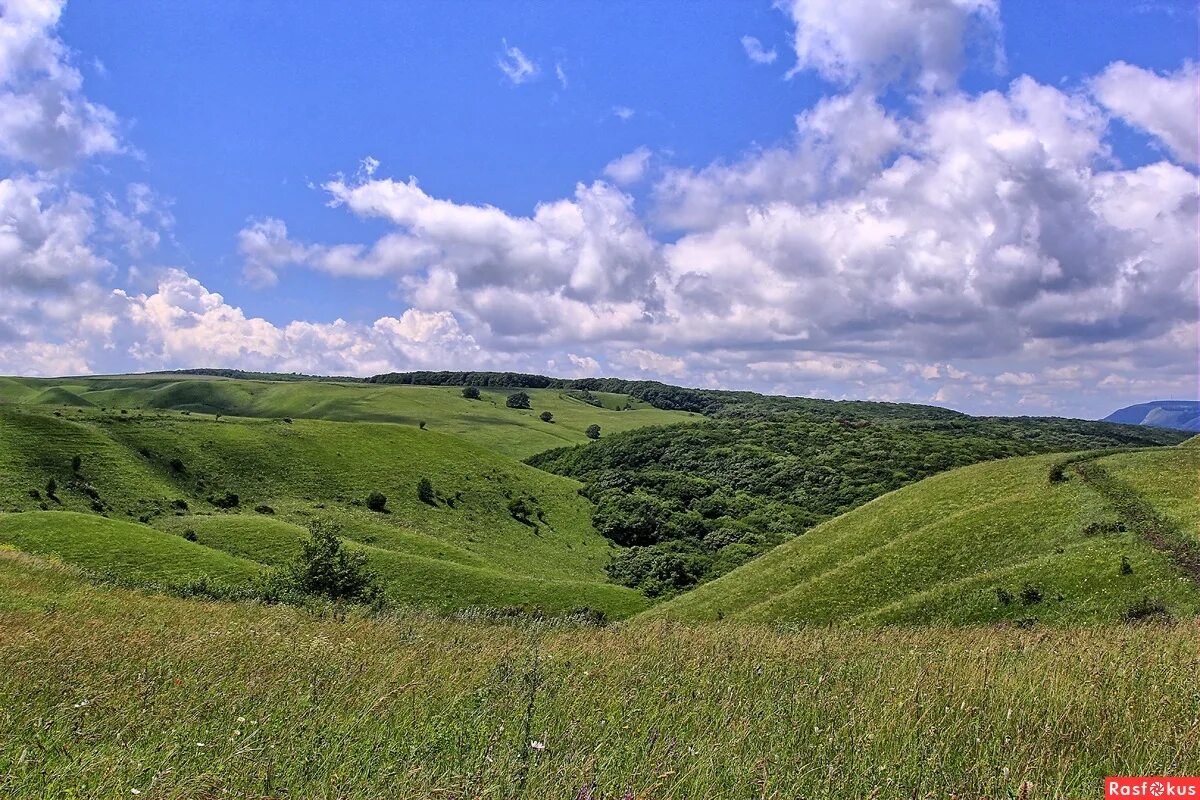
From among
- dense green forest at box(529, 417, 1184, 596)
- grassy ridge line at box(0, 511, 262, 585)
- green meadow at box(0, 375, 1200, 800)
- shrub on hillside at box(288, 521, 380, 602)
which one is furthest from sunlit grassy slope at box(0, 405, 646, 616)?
shrub on hillside at box(288, 521, 380, 602)

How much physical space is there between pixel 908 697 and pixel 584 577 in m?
74.9

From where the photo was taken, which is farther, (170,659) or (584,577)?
(584,577)

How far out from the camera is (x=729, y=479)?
12606cm

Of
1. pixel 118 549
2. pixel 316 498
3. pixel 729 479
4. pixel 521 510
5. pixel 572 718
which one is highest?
pixel 572 718

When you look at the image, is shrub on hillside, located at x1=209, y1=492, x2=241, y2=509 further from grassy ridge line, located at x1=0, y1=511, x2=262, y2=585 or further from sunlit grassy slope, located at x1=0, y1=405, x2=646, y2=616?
grassy ridge line, located at x1=0, y1=511, x2=262, y2=585

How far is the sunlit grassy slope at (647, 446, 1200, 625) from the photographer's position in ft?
93.1

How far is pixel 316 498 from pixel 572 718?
286ft

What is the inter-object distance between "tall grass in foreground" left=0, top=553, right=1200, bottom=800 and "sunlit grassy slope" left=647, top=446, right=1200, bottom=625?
21093mm

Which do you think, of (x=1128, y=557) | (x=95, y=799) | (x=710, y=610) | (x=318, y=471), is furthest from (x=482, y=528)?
(x=95, y=799)

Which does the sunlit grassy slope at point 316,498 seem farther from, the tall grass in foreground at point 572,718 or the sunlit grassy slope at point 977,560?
the tall grass in foreground at point 572,718

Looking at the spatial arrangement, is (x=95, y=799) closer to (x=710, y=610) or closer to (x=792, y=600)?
(x=792, y=600)

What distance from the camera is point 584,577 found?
7950 centimetres

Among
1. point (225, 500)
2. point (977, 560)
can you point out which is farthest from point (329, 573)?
point (225, 500)

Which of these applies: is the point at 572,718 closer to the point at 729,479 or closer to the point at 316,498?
the point at 316,498
